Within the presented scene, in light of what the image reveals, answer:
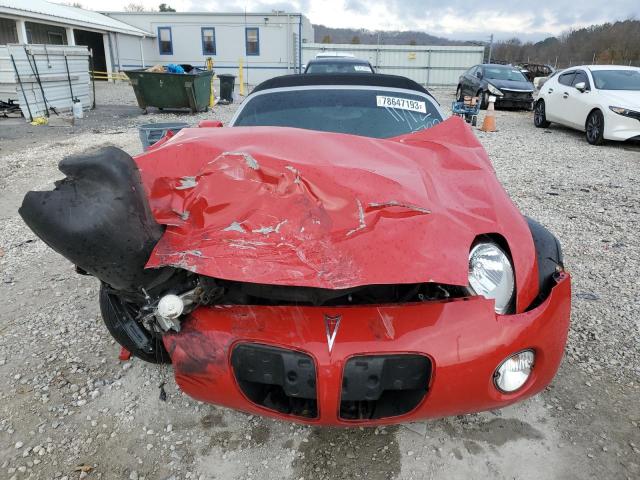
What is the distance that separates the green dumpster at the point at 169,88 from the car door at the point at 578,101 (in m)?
9.54

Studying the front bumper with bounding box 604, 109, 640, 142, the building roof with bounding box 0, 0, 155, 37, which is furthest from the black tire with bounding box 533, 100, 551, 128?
the building roof with bounding box 0, 0, 155, 37

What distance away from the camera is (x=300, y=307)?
6.12 ft

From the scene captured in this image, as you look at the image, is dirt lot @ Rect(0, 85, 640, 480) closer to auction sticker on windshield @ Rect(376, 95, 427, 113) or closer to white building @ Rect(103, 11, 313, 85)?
auction sticker on windshield @ Rect(376, 95, 427, 113)

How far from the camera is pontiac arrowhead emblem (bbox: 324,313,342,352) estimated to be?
174 cm

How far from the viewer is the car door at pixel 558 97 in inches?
419

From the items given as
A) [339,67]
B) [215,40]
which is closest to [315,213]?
[339,67]

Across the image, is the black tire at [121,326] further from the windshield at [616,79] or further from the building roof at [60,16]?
the building roof at [60,16]

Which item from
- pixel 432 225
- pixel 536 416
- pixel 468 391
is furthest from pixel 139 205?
pixel 536 416

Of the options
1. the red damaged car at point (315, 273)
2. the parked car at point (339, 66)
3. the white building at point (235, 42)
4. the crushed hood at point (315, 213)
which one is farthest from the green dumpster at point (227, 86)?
the red damaged car at point (315, 273)

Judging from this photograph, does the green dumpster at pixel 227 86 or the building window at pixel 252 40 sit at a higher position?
the building window at pixel 252 40

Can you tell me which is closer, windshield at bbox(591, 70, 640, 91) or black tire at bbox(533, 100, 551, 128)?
windshield at bbox(591, 70, 640, 91)

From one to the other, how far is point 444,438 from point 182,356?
50.7 inches

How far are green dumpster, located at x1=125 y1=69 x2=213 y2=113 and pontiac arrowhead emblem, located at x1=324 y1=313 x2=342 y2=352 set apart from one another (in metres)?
12.7

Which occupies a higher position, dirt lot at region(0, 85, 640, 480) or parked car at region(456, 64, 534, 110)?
parked car at region(456, 64, 534, 110)
